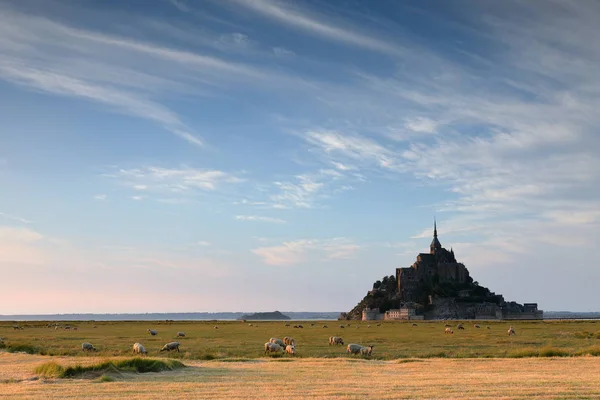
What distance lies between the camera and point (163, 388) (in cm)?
2284

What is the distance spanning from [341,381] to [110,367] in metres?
10.8

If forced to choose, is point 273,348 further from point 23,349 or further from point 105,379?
point 23,349

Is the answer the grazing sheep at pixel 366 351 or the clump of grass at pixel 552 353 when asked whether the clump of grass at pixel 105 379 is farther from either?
the clump of grass at pixel 552 353

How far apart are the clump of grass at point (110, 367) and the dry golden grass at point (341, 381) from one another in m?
0.75

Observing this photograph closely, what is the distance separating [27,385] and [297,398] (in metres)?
11.5

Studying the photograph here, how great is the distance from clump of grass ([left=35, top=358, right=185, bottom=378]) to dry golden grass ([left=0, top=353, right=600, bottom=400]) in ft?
2.47

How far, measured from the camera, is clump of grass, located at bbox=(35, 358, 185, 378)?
87.7ft

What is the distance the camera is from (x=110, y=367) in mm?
27516

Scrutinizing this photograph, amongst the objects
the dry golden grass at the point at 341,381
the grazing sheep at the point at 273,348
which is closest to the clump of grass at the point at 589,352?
the dry golden grass at the point at 341,381

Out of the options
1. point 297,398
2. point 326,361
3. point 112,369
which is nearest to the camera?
point 297,398

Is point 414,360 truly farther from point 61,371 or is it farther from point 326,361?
point 61,371

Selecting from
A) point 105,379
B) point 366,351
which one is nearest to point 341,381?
point 105,379

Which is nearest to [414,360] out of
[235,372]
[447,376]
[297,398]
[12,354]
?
[447,376]

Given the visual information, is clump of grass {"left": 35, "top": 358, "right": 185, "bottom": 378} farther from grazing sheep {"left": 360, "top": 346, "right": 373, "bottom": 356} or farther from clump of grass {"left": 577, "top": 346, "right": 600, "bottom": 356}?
clump of grass {"left": 577, "top": 346, "right": 600, "bottom": 356}
